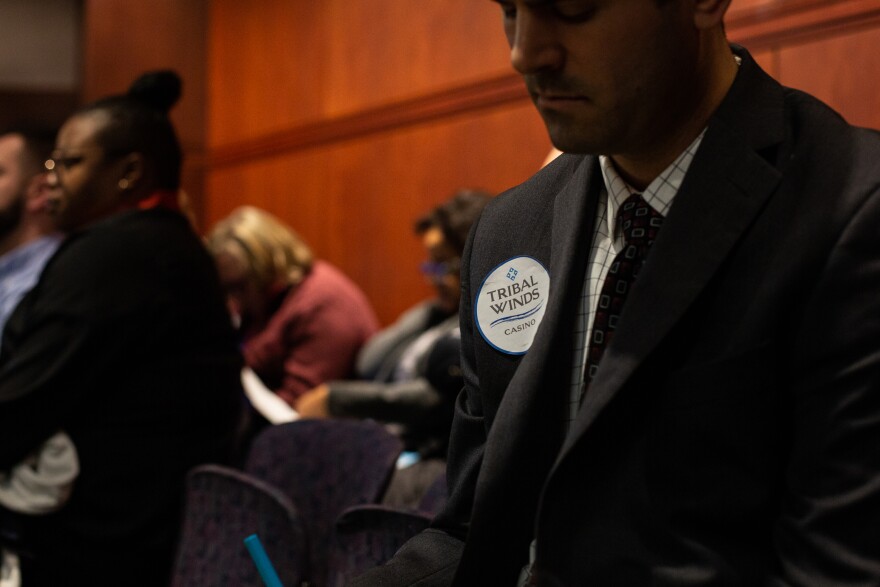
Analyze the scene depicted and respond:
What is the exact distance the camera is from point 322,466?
2182 mm

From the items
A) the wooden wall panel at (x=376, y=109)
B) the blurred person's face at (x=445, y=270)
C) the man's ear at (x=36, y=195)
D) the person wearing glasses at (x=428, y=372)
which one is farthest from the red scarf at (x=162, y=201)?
the wooden wall panel at (x=376, y=109)

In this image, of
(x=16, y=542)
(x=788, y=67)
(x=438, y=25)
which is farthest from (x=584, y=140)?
(x=438, y=25)

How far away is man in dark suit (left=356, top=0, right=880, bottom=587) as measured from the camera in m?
0.86

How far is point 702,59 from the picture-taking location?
0.98 meters

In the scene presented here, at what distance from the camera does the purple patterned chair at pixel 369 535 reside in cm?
168

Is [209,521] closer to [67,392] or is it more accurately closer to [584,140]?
[67,392]

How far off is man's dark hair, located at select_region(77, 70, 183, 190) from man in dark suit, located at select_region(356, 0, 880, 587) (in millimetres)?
1802

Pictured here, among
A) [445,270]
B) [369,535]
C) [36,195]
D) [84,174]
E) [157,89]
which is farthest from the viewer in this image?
[445,270]

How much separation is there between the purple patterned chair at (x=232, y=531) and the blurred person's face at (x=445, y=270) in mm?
1253

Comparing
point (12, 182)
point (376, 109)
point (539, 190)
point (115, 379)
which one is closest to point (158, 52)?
point (376, 109)

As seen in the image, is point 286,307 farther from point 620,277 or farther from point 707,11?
point 707,11

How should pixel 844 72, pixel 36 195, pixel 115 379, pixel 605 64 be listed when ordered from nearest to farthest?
pixel 605 64 → pixel 115 379 → pixel 844 72 → pixel 36 195

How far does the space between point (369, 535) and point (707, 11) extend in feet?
3.66

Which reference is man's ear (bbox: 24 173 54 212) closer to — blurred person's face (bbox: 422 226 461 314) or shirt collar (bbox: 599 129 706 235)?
blurred person's face (bbox: 422 226 461 314)
